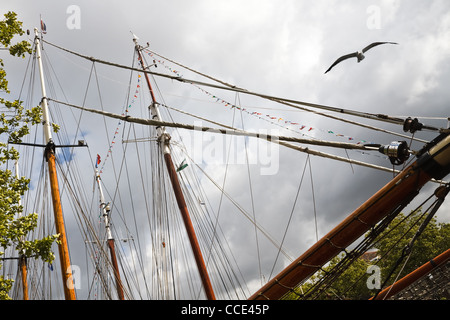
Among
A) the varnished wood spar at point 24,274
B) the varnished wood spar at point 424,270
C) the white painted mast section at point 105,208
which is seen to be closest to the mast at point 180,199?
the varnished wood spar at point 424,270

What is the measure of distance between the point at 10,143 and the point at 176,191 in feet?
33.4

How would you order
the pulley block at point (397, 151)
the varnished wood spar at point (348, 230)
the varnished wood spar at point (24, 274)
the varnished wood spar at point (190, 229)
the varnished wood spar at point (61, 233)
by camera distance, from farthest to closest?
the varnished wood spar at point (24, 274)
the varnished wood spar at point (190, 229)
the varnished wood spar at point (61, 233)
the varnished wood spar at point (348, 230)
the pulley block at point (397, 151)

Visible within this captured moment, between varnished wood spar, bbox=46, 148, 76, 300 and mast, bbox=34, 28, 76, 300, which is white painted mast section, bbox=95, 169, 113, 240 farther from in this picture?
varnished wood spar, bbox=46, 148, 76, 300

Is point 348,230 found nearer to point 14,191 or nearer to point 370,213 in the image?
point 370,213

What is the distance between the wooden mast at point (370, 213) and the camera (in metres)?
8.02

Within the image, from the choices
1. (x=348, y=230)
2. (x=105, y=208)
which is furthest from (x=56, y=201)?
(x=105, y=208)

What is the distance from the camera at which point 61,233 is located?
12.8 m

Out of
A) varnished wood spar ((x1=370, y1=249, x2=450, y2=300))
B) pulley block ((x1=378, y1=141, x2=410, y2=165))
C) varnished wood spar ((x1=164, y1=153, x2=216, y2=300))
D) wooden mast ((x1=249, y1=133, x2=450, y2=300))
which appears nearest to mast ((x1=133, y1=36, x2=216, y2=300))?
varnished wood spar ((x1=164, y1=153, x2=216, y2=300))

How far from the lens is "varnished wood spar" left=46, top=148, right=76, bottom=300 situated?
1230 cm

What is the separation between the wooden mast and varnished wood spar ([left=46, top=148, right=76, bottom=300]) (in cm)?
588

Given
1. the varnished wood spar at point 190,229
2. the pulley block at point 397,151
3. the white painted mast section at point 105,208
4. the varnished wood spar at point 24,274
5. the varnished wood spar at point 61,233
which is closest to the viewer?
the pulley block at point 397,151

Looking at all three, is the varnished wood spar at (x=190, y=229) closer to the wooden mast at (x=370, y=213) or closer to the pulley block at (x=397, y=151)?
the wooden mast at (x=370, y=213)

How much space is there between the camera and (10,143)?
1141 cm
